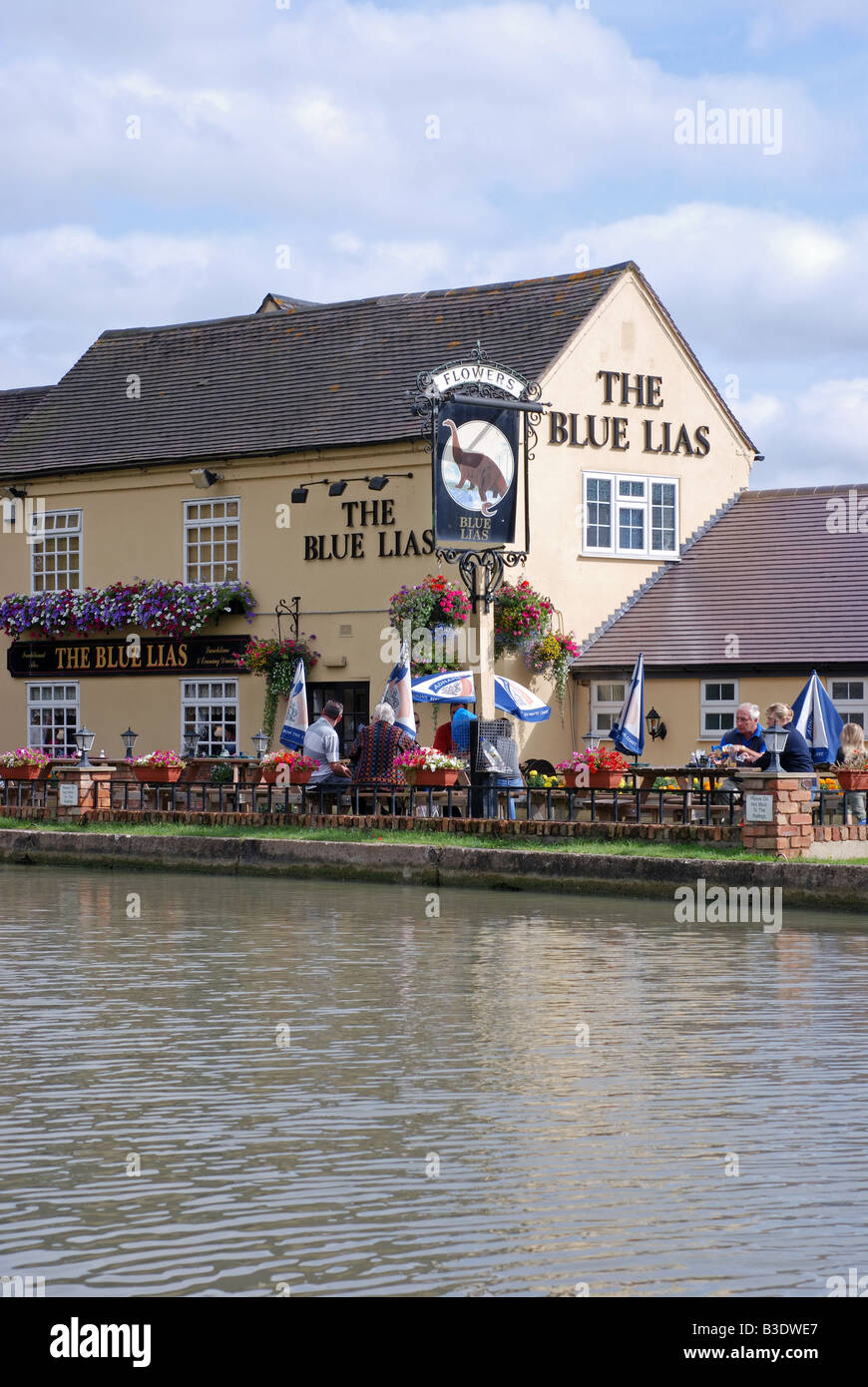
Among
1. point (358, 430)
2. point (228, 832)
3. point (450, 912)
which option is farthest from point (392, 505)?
point (450, 912)

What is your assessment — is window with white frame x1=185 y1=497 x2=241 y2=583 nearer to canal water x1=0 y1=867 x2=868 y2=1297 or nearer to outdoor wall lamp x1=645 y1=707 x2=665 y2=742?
outdoor wall lamp x1=645 y1=707 x2=665 y2=742

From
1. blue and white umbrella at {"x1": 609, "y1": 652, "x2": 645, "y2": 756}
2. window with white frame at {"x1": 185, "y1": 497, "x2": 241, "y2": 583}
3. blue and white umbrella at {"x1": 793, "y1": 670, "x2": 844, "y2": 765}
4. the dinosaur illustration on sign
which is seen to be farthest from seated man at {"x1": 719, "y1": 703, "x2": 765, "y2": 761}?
window with white frame at {"x1": 185, "y1": 497, "x2": 241, "y2": 583}

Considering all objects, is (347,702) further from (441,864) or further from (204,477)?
(441,864)

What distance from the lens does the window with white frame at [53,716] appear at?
109ft

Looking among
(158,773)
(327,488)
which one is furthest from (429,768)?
(327,488)

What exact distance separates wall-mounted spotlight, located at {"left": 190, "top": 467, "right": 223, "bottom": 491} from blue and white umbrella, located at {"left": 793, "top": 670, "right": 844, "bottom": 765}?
1257cm

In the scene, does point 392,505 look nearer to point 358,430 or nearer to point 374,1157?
point 358,430

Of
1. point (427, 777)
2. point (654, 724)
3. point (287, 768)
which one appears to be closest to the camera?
point (427, 777)

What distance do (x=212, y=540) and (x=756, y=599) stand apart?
886 cm

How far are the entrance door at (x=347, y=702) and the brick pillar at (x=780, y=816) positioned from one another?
40.2ft

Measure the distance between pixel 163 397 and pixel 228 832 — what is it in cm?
1367

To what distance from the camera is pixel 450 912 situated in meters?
16.0

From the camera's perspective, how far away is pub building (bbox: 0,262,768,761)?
2870 centimetres

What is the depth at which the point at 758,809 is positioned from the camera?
55.5 feet
